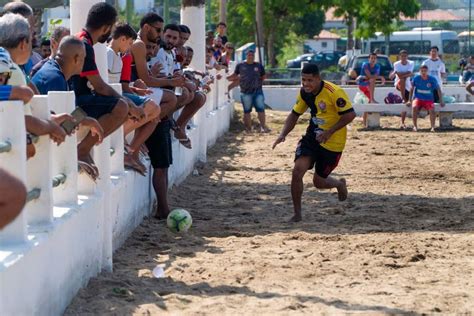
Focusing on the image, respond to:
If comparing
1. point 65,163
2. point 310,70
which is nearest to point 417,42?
point 310,70

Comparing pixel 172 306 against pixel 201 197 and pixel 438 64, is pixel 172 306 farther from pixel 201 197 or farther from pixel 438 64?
pixel 438 64

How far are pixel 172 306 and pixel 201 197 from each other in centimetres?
654

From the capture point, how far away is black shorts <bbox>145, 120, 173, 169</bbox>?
1165cm

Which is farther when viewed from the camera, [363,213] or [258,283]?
[363,213]

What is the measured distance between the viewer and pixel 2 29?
23.0 feet

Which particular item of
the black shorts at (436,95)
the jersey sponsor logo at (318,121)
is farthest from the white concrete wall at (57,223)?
the black shorts at (436,95)

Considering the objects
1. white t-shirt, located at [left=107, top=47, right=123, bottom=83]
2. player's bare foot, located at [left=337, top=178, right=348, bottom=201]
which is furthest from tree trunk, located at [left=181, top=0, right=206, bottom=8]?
white t-shirt, located at [left=107, top=47, right=123, bottom=83]

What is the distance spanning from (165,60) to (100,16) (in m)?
4.23

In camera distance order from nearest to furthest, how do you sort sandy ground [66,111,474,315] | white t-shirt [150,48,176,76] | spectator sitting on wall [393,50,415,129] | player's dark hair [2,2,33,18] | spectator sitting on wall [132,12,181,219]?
sandy ground [66,111,474,315] < player's dark hair [2,2,33,18] < spectator sitting on wall [132,12,181,219] < white t-shirt [150,48,176,76] < spectator sitting on wall [393,50,415,129]

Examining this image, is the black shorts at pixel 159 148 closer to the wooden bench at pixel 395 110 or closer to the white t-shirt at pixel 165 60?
the white t-shirt at pixel 165 60

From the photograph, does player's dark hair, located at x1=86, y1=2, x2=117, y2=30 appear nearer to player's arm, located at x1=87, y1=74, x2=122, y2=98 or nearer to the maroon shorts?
player's arm, located at x1=87, y1=74, x2=122, y2=98

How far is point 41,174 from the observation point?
7195mm

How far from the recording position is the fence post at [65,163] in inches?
314

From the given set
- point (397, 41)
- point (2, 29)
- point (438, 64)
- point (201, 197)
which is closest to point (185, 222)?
point (201, 197)
